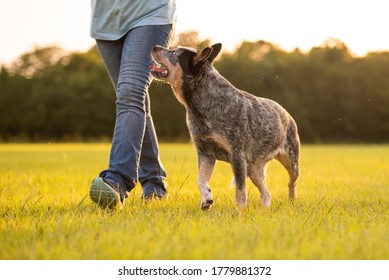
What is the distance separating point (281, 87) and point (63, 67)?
21667 millimetres

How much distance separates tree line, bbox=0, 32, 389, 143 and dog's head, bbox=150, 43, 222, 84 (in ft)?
132

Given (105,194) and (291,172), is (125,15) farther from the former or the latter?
(291,172)

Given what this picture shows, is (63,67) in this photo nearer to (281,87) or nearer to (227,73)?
(227,73)

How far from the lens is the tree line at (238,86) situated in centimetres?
4788

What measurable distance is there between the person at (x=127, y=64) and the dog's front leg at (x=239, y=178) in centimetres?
89

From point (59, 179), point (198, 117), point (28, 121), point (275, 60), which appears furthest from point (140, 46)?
point (275, 60)

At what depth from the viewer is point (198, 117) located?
16.7 ft

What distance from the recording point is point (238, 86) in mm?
49969

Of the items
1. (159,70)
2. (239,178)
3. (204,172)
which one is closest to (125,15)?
(159,70)

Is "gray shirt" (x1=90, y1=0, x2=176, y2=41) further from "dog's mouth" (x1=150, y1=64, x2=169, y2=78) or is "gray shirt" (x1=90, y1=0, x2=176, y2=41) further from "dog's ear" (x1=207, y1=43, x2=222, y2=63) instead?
"dog's ear" (x1=207, y1=43, x2=222, y2=63)

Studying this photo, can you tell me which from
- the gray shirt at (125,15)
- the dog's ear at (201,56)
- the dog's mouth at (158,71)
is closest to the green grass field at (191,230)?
the dog's mouth at (158,71)

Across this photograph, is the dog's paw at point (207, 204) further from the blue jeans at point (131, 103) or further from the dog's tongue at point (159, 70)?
the dog's tongue at point (159, 70)

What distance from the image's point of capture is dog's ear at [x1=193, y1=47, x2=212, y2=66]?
4.91 metres

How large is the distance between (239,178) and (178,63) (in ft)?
3.94
